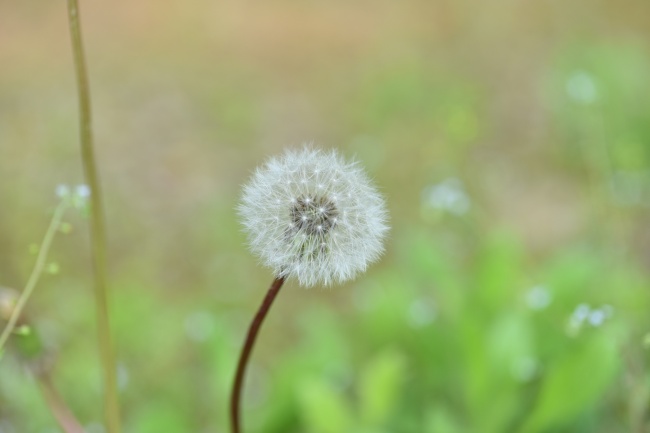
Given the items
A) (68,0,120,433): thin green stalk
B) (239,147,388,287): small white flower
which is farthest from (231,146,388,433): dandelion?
(68,0,120,433): thin green stalk

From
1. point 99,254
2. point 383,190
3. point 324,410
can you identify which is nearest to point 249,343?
point 99,254

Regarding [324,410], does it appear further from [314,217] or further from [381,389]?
[314,217]

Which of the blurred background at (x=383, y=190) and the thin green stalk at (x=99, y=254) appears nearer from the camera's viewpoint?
the thin green stalk at (x=99, y=254)

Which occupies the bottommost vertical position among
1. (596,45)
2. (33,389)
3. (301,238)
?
(301,238)

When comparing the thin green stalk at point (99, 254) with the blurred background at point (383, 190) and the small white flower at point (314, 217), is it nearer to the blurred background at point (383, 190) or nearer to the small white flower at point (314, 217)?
the blurred background at point (383, 190)

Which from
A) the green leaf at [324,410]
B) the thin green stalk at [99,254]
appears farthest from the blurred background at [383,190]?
the thin green stalk at [99,254]

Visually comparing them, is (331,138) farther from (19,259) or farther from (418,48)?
(19,259)

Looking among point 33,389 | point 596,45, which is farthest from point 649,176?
point 33,389
